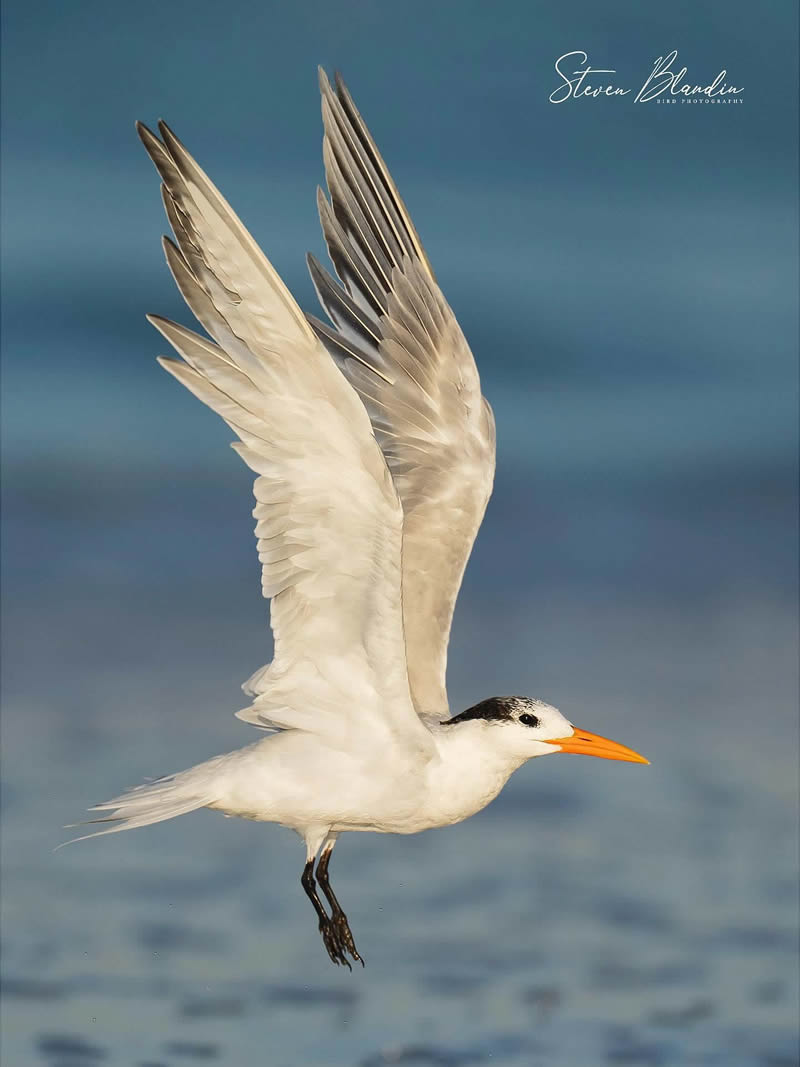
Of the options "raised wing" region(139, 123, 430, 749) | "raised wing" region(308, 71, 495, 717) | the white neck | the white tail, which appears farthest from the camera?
"raised wing" region(308, 71, 495, 717)

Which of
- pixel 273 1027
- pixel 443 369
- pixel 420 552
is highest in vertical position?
pixel 443 369

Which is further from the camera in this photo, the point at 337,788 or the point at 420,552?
the point at 420,552

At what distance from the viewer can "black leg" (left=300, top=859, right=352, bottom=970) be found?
8992 millimetres

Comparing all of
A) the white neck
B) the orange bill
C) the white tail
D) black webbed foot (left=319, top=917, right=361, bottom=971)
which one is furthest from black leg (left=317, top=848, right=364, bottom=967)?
the orange bill

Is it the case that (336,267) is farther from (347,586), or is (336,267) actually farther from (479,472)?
(347,586)

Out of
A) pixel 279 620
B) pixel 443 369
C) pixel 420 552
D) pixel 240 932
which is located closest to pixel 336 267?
pixel 443 369

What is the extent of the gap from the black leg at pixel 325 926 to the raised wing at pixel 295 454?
3.11 ft

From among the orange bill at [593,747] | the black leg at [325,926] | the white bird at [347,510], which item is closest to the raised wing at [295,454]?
the white bird at [347,510]

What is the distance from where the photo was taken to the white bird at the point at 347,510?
757 centimetres

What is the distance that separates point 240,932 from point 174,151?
4.73m

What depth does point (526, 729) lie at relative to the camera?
29.1 ft

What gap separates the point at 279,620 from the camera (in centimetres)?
838

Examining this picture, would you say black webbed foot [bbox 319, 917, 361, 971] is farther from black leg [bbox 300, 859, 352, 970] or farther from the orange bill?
the orange bill

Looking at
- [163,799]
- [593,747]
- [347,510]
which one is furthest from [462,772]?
[347,510]
